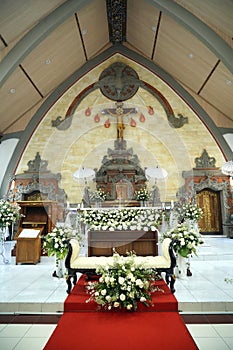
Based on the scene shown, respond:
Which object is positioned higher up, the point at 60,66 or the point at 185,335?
the point at 60,66

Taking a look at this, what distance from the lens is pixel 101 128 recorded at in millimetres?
11117

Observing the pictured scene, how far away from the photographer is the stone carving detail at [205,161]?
10.4 meters

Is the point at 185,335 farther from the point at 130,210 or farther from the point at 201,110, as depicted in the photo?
the point at 201,110

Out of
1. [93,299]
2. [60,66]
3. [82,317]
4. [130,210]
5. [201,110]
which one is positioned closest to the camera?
[82,317]

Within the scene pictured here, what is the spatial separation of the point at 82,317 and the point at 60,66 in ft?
32.0

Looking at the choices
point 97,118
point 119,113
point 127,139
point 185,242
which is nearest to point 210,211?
point 127,139

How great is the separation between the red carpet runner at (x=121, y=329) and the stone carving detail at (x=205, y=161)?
26.8 ft

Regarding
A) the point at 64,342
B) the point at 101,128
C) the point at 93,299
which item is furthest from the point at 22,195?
the point at 64,342

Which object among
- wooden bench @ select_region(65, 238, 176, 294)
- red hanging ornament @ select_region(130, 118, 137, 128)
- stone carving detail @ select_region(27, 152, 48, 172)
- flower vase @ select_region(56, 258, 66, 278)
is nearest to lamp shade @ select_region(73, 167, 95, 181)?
stone carving detail @ select_region(27, 152, 48, 172)

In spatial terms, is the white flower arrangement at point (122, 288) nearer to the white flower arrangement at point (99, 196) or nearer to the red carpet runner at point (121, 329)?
the red carpet runner at point (121, 329)

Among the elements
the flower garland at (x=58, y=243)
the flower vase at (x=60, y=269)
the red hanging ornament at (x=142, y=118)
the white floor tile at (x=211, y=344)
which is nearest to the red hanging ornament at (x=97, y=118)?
the red hanging ornament at (x=142, y=118)

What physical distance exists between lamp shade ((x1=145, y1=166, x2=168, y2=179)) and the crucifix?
1926 millimetres

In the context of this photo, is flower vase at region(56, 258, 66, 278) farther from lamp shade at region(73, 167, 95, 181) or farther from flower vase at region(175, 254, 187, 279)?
lamp shade at region(73, 167, 95, 181)

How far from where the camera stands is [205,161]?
10.4 meters
